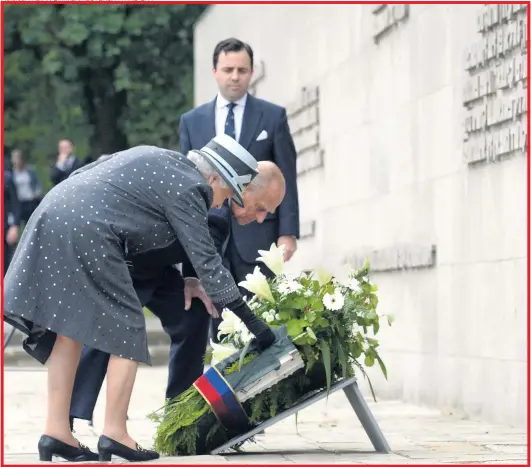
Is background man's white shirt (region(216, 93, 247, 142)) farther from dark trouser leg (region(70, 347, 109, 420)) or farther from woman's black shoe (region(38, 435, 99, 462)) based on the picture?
woman's black shoe (region(38, 435, 99, 462))

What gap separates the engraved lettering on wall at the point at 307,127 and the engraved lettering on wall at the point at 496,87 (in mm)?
3512

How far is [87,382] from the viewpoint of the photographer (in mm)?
6035

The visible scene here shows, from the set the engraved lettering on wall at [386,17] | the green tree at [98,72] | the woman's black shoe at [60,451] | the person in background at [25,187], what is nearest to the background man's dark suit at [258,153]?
the woman's black shoe at [60,451]

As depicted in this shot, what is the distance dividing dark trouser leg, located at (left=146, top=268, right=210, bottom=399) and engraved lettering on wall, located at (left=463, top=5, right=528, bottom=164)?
1888 millimetres

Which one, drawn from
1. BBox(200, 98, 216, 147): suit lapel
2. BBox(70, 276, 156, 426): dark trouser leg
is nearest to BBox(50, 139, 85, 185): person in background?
BBox(200, 98, 216, 147): suit lapel

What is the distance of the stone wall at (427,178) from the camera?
721cm

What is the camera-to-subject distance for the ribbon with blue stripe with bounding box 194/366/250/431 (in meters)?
5.70

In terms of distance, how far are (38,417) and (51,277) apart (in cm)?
291

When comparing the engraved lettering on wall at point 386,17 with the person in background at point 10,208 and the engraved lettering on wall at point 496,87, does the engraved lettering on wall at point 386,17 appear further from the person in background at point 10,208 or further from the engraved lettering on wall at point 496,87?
the person in background at point 10,208

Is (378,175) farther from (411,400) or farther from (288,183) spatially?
(288,183)

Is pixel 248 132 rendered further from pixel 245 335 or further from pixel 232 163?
pixel 245 335

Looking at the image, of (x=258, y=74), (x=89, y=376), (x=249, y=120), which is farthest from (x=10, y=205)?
(x=89, y=376)

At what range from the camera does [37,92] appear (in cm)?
2570

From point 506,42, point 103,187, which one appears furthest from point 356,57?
point 103,187
